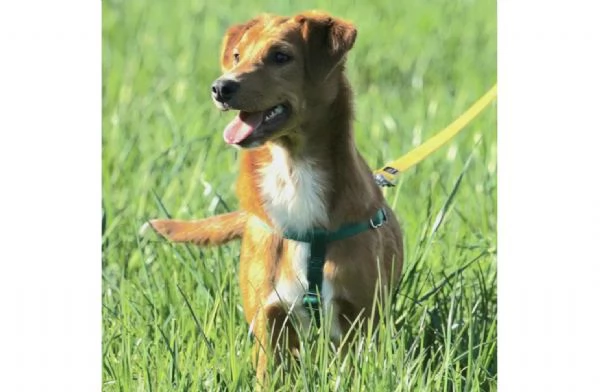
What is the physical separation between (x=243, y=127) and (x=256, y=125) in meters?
0.03

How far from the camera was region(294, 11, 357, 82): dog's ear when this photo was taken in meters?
2.89

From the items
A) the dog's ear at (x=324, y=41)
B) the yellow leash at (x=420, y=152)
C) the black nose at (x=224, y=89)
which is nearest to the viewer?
the black nose at (x=224, y=89)

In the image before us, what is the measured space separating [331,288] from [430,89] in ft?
5.05

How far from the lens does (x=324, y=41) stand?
2.91 m

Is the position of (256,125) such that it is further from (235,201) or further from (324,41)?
(235,201)

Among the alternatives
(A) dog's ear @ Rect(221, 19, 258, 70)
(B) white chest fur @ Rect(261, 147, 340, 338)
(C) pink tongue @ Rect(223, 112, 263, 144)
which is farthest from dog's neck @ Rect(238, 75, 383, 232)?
(A) dog's ear @ Rect(221, 19, 258, 70)

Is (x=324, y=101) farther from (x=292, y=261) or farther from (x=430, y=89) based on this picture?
(x=430, y=89)

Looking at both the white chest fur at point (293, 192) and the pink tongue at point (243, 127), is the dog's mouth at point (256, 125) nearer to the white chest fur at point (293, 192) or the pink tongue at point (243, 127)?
the pink tongue at point (243, 127)

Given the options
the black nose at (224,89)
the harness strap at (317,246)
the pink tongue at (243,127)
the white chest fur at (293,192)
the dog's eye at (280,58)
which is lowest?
the harness strap at (317,246)

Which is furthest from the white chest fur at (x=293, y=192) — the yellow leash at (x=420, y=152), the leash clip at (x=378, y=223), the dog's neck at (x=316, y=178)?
the yellow leash at (x=420, y=152)

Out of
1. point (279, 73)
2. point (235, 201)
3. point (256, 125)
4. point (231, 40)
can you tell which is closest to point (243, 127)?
point (256, 125)

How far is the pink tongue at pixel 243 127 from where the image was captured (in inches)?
111

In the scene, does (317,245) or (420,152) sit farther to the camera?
(420,152)

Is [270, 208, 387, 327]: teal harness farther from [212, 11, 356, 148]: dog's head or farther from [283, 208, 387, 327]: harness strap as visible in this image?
[212, 11, 356, 148]: dog's head
